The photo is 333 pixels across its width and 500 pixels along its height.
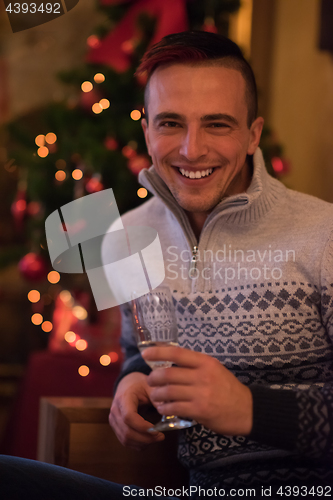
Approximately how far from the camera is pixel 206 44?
874mm

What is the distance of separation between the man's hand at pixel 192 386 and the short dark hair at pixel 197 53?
0.55 metres

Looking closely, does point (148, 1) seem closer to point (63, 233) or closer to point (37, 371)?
point (63, 233)

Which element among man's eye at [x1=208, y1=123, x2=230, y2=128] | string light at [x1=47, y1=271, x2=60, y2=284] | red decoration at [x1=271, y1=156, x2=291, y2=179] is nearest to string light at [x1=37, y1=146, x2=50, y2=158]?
string light at [x1=47, y1=271, x2=60, y2=284]

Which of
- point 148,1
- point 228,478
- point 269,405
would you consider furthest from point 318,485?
point 148,1

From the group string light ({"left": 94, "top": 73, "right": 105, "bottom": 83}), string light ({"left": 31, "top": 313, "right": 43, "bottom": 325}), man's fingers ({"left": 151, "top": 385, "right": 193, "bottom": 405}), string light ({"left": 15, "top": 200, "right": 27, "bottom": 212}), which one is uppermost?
string light ({"left": 94, "top": 73, "right": 105, "bottom": 83})

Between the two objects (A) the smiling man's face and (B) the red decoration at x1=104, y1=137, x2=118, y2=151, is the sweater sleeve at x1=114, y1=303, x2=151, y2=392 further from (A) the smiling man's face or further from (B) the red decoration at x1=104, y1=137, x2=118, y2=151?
(B) the red decoration at x1=104, y1=137, x2=118, y2=151

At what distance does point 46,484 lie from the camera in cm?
70

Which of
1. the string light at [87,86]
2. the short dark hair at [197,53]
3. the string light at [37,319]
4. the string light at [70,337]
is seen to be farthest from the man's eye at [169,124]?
the string light at [37,319]

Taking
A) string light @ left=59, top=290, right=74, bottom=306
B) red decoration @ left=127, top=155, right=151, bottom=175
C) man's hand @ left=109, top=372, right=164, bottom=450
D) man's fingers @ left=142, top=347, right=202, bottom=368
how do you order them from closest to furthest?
man's fingers @ left=142, top=347, right=202, bottom=368, man's hand @ left=109, top=372, right=164, bottom=450, red decoration @ left=127, top=155, right=151, bottom=175, string light @ left=59, top=290, right=74, bottom=306

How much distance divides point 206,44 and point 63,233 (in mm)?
711

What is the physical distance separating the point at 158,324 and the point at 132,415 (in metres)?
0.22

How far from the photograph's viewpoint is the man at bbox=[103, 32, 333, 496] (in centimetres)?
83

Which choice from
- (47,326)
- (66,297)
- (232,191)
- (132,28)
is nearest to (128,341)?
(232,191)

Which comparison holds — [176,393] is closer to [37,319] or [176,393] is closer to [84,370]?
[84,370]
